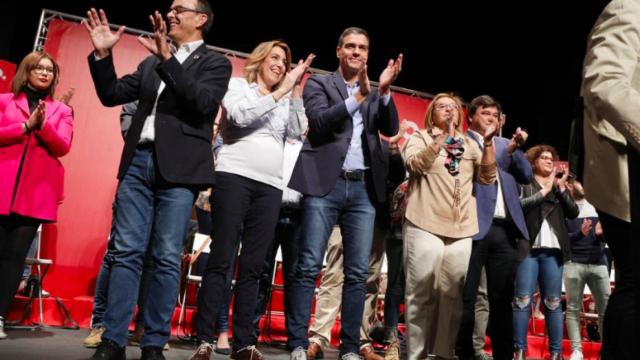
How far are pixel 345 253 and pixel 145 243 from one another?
1.17 metres

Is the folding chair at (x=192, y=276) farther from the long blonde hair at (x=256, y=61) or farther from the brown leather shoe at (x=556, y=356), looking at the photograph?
the brown leather shoe at (x=556, y=356)

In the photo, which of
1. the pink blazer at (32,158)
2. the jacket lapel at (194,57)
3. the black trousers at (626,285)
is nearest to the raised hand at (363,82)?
the jacket lapel at (194,57)

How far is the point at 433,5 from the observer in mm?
8266

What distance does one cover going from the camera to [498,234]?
12.7 ft

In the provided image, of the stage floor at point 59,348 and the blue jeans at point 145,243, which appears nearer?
the blue jeans at point 145,243

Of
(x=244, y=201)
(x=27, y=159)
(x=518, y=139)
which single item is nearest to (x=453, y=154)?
(x=518, y=139)

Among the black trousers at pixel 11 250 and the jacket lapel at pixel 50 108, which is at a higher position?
the jacket lapel at pixel 50 108

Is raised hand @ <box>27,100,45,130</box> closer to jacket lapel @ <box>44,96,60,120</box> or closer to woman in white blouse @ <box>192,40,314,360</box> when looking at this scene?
jacket lapel @ <box>44,96,60,120</box>

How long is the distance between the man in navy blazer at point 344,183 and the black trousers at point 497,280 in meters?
0.84

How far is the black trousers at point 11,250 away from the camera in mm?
3654

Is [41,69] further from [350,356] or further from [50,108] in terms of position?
[350,356]

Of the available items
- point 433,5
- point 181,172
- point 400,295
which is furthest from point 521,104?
point 181,172

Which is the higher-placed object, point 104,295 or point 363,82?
point 363,82

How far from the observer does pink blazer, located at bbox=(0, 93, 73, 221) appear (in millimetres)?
3738
